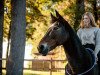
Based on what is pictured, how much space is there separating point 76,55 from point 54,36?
771mm

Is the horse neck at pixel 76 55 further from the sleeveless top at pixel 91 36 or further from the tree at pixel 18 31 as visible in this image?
the tree at pixel 18 31

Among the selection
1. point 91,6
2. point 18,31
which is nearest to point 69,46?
point 18,31

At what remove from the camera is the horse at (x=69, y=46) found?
5.27 metres

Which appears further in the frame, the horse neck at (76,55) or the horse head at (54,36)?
the horse neck at (76,55)

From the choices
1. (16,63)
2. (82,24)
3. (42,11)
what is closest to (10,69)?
(16,63)

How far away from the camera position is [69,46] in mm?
5758

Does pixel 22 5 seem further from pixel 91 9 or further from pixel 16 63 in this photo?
pixel 91 9

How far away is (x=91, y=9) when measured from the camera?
28328 millimetres

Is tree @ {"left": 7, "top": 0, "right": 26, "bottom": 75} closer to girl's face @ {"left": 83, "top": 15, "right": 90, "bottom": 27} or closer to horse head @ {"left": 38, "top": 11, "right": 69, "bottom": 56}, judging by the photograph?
girl's face @ {"left": 83, "top": 15, "right": 90, "bottom": 27}

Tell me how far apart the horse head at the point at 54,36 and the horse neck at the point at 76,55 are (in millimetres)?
178

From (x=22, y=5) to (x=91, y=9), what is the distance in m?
13.9

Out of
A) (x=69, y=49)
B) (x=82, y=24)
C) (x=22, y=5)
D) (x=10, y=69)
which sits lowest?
(x=10, y=69)

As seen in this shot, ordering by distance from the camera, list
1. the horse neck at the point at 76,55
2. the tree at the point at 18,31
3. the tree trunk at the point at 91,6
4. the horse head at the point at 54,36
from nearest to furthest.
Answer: the horse head at the point at 54,36 → the horse neck at the point at 76,55 → the tree at the point at 18,31 → the tree trunk at the point at 91,6

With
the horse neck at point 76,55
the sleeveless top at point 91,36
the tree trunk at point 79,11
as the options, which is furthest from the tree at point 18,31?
the tree trunk at point 79,11
